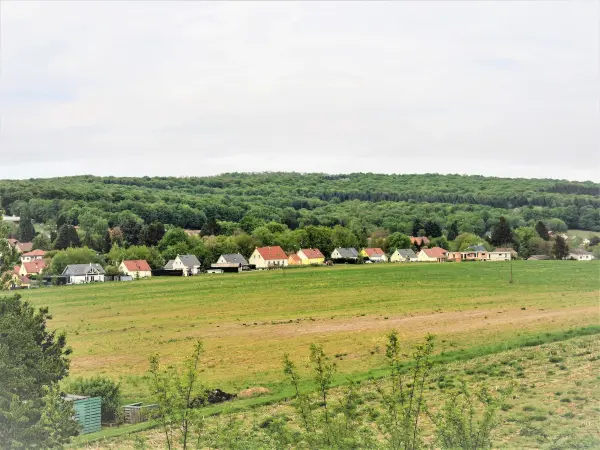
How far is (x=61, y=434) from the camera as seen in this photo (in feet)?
48.2

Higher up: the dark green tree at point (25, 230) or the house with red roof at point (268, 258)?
the dark green tree at point (25, 230)

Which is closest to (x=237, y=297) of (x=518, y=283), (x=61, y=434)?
(x=518, y=283)

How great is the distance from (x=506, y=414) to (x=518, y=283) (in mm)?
49611

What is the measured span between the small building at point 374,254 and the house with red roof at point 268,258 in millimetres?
21268

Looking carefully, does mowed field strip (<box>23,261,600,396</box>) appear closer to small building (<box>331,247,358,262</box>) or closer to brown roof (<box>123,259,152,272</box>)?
brown roof (<box>123,259,152,272</box>)

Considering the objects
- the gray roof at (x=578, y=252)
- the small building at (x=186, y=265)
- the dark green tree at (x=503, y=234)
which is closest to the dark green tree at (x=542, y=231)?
the dark green tree at (x=503, y=234)

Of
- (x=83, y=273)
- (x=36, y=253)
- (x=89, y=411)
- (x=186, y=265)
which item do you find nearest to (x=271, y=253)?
(x=186, y=265)

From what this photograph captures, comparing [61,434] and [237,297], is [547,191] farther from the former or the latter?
[61,434]

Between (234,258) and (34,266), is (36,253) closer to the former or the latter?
(34,266)

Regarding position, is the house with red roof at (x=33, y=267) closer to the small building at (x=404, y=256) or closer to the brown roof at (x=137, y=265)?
the brown roof at (x=137, y=265)

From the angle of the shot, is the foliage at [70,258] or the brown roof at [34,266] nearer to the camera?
the foliage at [70,258]

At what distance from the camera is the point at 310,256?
130375mm

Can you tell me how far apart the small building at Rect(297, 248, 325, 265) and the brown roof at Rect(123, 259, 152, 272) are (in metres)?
32.4

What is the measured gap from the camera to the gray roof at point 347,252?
137m
